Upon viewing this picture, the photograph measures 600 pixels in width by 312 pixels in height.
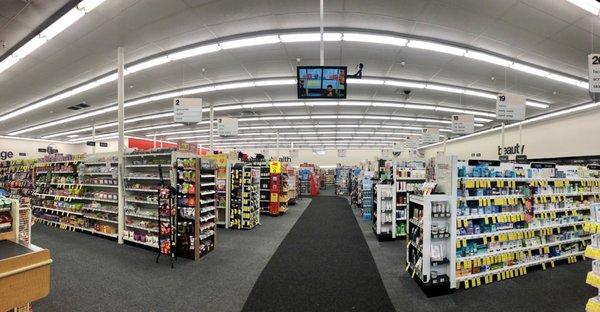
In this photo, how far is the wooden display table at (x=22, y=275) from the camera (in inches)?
68.7

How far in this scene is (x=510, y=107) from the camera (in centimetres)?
791

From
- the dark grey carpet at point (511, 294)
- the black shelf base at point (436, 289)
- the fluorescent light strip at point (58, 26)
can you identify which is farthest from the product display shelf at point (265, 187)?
the black shelf base at point (436, 289)

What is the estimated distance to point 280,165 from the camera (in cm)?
1147

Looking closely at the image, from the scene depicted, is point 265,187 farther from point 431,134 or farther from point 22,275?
point 22,275

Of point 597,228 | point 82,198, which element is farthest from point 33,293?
point 82,198

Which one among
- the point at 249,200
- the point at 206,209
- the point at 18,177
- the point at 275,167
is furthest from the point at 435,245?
the point at 18,177

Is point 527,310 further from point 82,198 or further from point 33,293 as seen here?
point 82,198

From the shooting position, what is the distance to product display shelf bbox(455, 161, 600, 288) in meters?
4.16

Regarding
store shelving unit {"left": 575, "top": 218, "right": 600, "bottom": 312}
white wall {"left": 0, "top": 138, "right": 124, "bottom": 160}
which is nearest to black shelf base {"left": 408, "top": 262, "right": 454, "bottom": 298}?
store shelving unit {"left": 575, "top": 218, "right": 600, "bottom": 312}

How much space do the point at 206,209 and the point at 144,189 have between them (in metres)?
1.72

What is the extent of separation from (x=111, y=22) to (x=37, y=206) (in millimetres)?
7054

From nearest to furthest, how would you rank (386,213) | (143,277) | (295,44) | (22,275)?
(22,275) → (143,277) → (295,44) → (386,213)

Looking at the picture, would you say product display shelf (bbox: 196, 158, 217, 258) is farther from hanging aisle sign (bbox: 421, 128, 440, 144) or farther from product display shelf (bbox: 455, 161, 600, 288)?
hanging aisle sign (bbox: 421, 128, 440, 144)

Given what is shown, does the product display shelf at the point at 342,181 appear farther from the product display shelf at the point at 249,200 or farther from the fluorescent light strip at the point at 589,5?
the fluorescent light strip at the point at 589,5
